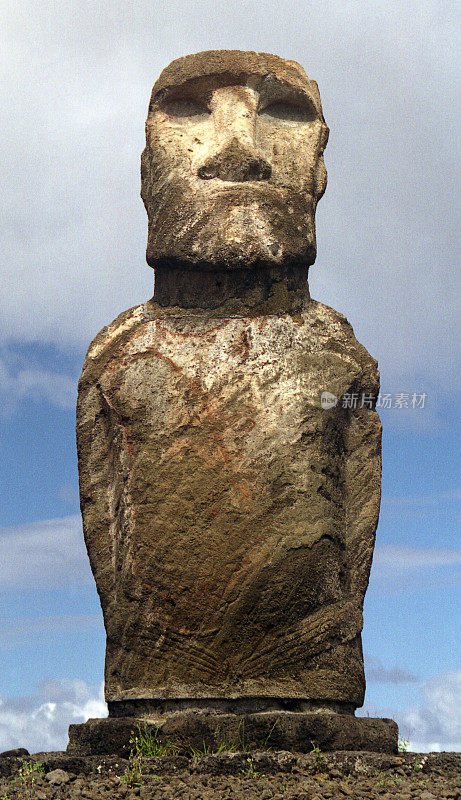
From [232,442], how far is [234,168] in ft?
6.23

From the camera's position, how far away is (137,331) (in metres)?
7.50

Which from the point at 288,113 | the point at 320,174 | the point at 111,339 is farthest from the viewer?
the point at 288,113

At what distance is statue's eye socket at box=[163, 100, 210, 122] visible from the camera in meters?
7.86

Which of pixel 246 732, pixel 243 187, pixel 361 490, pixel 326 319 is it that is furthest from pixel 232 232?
pixel 246 732

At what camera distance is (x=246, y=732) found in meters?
6.54

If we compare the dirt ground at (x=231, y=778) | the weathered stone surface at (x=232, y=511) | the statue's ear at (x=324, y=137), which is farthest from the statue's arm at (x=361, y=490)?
the statue's ear at (x=324, y=137)

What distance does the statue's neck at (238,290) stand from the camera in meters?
7.36

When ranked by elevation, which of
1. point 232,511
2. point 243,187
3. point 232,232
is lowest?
point 232,511

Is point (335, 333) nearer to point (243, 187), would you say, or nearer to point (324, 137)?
point (243, 187)

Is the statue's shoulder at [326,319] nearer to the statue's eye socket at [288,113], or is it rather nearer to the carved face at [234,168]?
the carved face at [234,168]

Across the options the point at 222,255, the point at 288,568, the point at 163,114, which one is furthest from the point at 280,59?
the point at 288,568

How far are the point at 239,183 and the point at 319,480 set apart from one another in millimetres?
2081

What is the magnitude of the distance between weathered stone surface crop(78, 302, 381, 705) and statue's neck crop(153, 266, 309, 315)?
12cm

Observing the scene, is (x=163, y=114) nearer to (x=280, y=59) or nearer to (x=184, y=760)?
(x=280, y=59)
